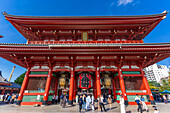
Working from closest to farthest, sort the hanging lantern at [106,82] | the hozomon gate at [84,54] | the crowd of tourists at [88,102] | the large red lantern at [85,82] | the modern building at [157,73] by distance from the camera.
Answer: the crowd of tourists at [88,102]
the hozomon gate at [84,54]
the large red lantern at [85,82]
the hanging lantern at [106,82]
the modern building at [157,73]

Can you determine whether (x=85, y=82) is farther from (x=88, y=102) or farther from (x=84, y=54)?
(x=84, y=54)

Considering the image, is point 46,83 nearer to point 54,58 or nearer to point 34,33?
point 54,58

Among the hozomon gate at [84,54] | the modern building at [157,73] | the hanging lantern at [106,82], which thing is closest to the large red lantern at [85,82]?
the hozomon gate at [84,54]

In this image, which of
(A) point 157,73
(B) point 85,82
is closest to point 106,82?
(B) point 85,82

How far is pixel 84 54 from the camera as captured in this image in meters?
10.3

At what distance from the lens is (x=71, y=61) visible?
1140cm

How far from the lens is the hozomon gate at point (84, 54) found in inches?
381

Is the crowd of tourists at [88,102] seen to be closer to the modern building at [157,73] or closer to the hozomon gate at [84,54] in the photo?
the hozomon gate at [84,54]

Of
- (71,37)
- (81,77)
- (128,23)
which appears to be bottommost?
(81,77)

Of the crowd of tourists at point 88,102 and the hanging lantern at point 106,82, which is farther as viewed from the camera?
the hanging lantern at point 106,82

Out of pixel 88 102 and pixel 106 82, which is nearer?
pixel 88 102

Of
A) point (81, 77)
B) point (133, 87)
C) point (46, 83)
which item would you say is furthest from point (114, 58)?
point (46, 83)

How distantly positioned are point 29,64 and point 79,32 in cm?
836

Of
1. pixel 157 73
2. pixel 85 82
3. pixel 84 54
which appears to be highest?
pixel 157 73
